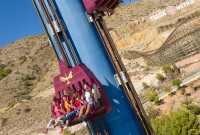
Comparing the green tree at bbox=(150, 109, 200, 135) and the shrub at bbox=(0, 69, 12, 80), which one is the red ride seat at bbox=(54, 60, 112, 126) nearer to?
the green tree at bbox=(150, 109, 200, 135)

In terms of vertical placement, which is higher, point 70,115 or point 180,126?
point 70,115

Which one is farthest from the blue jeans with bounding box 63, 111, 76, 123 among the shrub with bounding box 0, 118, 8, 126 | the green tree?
the shrub with bounding box 0, 118, 8, 126

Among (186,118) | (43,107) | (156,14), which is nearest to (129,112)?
(186,118)

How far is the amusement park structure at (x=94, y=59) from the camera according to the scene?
26.4 ft

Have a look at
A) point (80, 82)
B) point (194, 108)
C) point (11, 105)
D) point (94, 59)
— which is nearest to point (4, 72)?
point (11, 105)

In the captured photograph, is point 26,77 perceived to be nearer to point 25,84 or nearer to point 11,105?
point 25,84

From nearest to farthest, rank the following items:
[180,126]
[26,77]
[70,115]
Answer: [70,115]
[180,126]
[26,77]

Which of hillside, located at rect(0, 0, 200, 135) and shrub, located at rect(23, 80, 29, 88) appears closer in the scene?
hillside, located at rect(0, 0, 200, 135)

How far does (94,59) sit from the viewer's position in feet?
26.7

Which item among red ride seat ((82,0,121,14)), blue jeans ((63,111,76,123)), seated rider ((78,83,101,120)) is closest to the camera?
seated rider ((78,83,101,120))

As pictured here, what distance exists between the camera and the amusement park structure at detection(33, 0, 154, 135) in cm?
805

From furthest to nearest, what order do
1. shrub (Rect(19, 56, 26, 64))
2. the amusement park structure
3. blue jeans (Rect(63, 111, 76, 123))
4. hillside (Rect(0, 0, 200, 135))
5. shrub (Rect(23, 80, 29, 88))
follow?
shrub (Rect(19, 56, 26, 64)), shrub (Rect(23, 80, 29, 88)), hillside (Rect(0, 0, 200, 135)), the amusement park structure, blue jeans (Rect(63, 111, 76, 123))

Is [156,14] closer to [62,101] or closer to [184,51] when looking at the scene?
[184,51]

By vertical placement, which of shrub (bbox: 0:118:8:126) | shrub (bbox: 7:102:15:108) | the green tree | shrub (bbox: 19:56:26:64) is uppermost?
shrub (bbox: 19:56:26:64)
